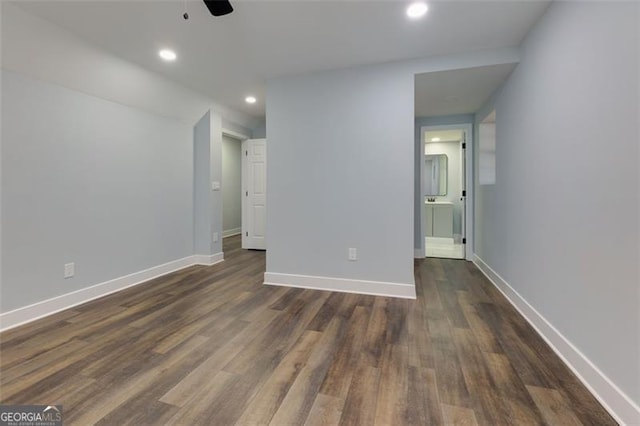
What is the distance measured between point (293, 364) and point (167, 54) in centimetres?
307

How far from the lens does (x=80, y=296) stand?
2811mm

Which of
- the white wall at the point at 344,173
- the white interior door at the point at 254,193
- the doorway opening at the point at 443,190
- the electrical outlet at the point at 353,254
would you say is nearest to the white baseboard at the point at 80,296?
the white interior door at the point at 254,193

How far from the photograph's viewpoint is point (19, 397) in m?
1.50

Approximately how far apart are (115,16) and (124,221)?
6.90 ft

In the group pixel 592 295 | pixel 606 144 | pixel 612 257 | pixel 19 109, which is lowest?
pixel 592 295

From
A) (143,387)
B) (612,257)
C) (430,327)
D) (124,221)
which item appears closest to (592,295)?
(612,257)

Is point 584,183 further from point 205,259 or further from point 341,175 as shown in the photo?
point 205,259

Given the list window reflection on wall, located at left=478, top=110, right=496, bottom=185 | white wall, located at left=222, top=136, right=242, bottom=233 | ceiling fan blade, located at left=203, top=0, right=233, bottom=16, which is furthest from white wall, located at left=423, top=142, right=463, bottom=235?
ceiling fan blade, located at left=203, top=0, right=233, bottom=16

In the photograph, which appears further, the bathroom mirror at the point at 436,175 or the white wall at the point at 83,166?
the bathroom mirror at the point at 436,175

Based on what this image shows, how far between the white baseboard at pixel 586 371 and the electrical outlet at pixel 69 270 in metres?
4.10

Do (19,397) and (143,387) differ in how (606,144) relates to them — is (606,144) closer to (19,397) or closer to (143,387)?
(143,387)

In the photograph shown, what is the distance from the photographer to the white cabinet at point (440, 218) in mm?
6382

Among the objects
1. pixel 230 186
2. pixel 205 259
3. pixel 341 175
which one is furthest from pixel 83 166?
pixel 230 186

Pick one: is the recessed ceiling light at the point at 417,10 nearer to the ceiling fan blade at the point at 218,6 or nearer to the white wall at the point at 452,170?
the ceiling fan blade at the point at 218,6
